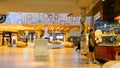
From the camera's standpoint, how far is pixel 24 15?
33.8 metres

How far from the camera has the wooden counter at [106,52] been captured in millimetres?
10141

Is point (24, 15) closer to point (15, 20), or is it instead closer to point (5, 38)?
point (15, 20)

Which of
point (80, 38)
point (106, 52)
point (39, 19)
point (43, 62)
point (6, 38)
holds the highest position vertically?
point (39, 19)

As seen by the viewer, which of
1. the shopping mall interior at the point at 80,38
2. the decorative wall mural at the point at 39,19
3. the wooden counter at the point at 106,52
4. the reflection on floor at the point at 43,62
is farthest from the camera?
the decorative wall mural at the point at 39,19

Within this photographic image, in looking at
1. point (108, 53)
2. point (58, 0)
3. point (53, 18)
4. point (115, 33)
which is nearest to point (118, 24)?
point (115, 33)

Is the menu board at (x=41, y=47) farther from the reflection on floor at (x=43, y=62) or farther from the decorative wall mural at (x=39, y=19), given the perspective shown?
the decorative wall mural at (x=39, y=19)

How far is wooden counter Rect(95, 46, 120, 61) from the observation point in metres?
10.1

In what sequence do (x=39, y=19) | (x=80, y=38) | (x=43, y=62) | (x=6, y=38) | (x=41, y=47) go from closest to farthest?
(x=43, y=62), (x=41, y=47), (x=80, y=38), (x=39, y=19), (x=6, y=38)

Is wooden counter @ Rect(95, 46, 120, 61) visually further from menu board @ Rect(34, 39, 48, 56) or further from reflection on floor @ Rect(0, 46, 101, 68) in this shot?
menu board @ Rect(34, 39, 48, 56)

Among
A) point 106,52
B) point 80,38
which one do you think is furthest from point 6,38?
point 106,52

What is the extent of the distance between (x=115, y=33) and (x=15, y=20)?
2343cm

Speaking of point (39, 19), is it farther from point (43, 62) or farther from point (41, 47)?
point (43, 62)

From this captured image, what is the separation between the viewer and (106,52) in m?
10.7

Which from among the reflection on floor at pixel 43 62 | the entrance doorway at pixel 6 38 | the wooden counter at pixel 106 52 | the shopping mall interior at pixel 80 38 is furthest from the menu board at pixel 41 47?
the entrance doorway at pixel 6 38
